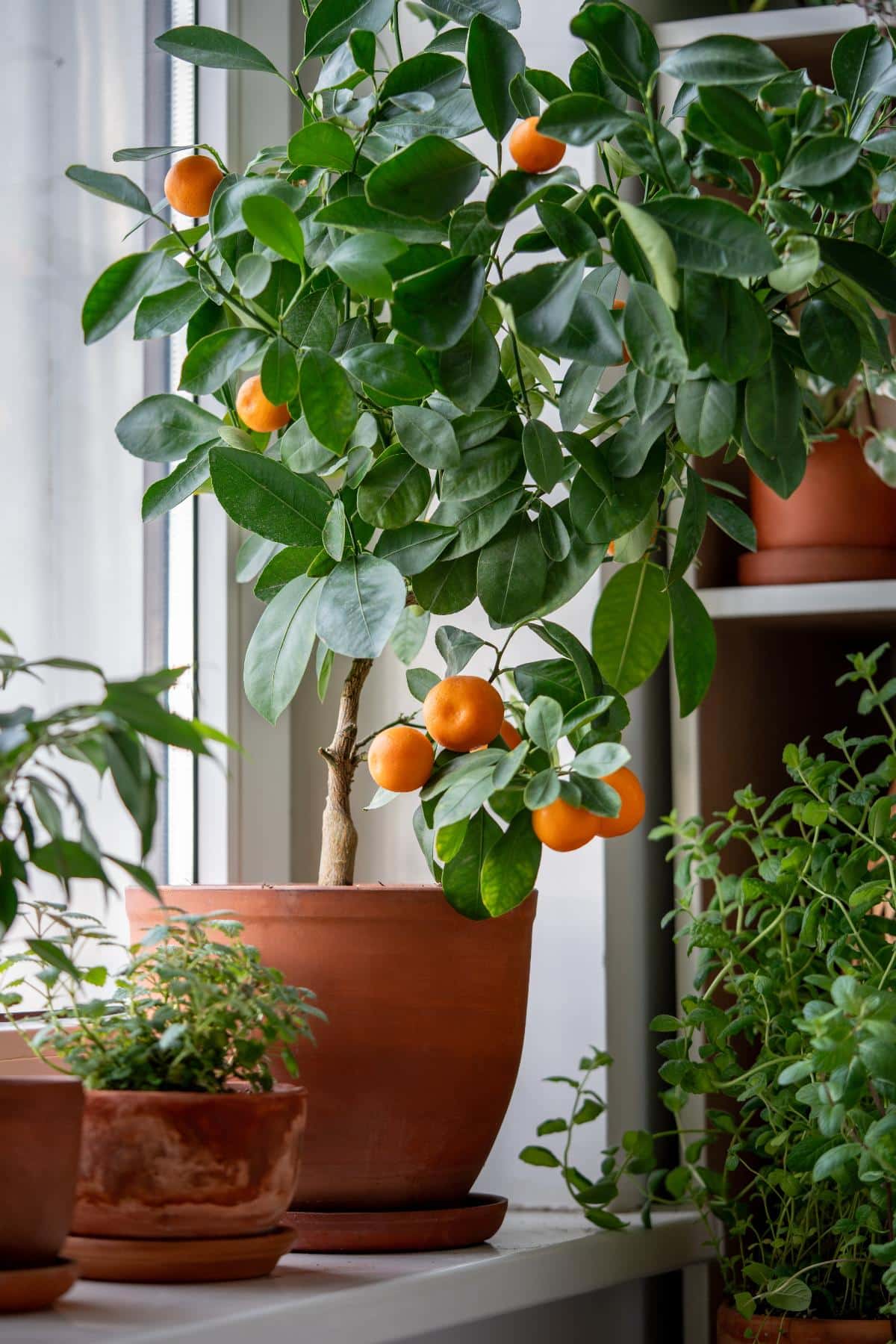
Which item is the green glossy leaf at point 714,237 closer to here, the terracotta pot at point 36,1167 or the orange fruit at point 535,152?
the orange fruit at point 535,152

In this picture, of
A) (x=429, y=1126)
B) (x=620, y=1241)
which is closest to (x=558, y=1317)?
(x=620, y=1241)

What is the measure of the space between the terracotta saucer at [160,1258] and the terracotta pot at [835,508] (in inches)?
31.0

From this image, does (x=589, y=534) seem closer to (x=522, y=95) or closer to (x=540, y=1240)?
(x=522, y=95)

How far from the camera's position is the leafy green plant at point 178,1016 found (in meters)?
0.91

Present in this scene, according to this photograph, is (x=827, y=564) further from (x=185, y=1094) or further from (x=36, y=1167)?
(x=36, y=1167)

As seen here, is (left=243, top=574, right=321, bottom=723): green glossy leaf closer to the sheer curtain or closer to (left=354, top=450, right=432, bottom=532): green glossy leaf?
(left=354, top=450, right=432, bottom=532): green glossy leaf

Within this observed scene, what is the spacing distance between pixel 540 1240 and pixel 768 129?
31.0 inches

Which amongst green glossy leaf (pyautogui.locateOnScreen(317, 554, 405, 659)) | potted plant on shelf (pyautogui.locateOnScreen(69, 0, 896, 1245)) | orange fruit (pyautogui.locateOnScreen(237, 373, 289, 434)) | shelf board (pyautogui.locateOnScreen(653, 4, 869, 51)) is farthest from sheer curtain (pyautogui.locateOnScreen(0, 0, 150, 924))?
shelf board (pyautogui.locateOnScreen(653, 4, 869, 51))

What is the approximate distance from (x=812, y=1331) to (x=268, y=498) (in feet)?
2.39

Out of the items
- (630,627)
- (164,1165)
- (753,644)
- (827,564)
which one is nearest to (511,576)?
(630,627)

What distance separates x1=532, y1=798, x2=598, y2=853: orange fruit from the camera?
3.09 feet

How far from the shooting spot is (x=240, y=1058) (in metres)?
0.92

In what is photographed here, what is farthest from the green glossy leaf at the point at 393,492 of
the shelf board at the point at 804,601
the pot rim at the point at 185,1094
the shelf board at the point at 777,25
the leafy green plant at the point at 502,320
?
the shelf board at the point at 777,25

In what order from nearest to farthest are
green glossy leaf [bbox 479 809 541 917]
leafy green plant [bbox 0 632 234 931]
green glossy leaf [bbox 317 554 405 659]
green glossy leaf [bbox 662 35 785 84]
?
leafy green plant [bbox 0 632 234 931], green glossy leaf [bbox 662 35 785 84], green glossy leaf [bbox 317 554 405 659], green glossy leaf [bbox 479 809 541 917]
